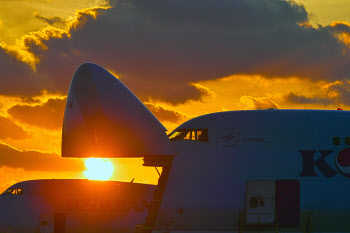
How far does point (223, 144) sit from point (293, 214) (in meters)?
4.88

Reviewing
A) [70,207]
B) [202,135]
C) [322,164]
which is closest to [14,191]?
[70,207]

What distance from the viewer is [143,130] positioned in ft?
99.8

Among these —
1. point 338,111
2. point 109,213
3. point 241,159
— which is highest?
point 338,111

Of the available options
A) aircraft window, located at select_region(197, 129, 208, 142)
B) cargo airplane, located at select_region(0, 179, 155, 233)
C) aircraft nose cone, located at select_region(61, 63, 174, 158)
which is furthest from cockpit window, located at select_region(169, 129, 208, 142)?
cargo airplane, located at select_region(0, 179, 155, 233)

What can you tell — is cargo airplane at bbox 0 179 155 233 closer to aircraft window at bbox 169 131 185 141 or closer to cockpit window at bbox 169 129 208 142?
aircraft window at bbox 169 131 185 141

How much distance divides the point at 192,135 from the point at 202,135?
1.73 feet

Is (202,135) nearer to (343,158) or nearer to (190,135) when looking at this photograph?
(190,135)

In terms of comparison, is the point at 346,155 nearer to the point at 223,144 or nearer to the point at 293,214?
the point at 293,214

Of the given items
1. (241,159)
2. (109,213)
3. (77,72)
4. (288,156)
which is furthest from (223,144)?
(109,213)

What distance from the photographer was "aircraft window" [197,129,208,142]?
100ft

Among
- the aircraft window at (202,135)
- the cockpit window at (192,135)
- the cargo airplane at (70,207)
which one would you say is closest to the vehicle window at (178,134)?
the cockpit window at (192,135)

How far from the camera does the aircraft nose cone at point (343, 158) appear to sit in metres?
30.2

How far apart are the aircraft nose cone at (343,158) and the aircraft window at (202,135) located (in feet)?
22.2

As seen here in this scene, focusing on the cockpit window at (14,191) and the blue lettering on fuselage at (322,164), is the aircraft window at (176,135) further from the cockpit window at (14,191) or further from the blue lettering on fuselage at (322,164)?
the cockpit window at (14,191)
